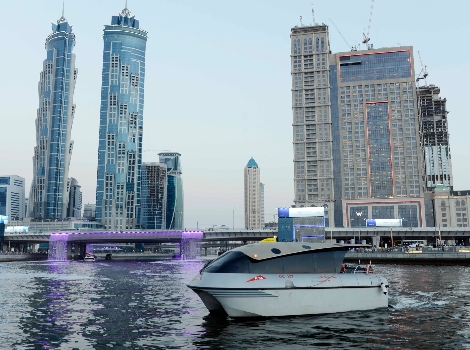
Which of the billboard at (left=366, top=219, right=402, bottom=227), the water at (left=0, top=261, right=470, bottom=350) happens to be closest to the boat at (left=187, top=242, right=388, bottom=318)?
the water at (left=0, top=261, right=470, bottom=350)

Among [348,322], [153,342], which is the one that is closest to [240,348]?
[153,342]

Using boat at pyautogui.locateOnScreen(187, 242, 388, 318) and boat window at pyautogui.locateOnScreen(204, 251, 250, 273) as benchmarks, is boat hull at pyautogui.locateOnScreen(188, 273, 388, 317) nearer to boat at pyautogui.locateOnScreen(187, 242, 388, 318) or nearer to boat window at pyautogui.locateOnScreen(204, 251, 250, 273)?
boat at pyautogui.locateOnScreen(187, 242, 388, 318)

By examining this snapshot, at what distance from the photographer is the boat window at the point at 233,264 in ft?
82.3

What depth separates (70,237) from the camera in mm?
158500

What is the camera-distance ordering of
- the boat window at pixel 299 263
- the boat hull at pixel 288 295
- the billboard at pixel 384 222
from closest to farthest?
the boat hull at pixel 288 295, the boat window at pixel 299 263, the billboard at pixel 384 222

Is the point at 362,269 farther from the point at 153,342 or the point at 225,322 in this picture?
the point at 153,342

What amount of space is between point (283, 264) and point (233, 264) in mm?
2798

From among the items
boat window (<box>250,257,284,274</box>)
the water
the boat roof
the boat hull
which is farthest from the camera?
the boat roof

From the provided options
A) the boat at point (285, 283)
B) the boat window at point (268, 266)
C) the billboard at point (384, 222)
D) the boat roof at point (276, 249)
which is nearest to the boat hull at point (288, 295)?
the boat at point (285, 283)

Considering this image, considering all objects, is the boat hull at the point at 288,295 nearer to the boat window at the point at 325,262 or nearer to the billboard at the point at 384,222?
the boat window at the point at 325,262

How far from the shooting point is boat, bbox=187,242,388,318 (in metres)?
24.3

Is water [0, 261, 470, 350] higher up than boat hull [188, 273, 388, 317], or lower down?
lower down

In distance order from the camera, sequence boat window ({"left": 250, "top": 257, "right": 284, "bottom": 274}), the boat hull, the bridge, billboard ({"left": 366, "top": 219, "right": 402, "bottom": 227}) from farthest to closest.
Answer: billboard ({"left": 366, "top": 219, "right": 402, "bottom": 227}), the bridge, boat window ({"left": 250, "top": 257, "right": 284, "bottom": 274}), the boat hull

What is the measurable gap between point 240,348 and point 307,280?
7127mm
